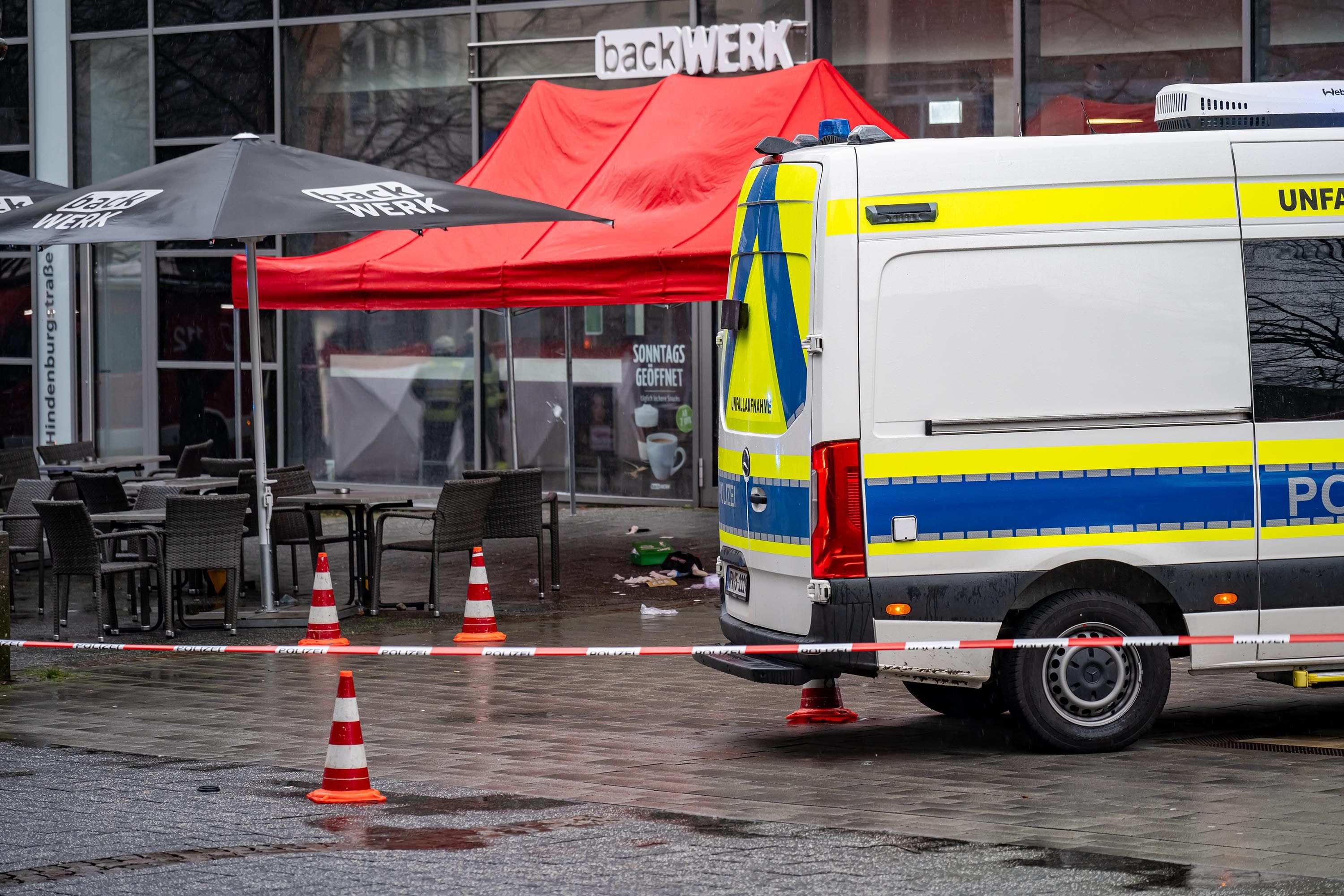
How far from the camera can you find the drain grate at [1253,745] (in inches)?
323

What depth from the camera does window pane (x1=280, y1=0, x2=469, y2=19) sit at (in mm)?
21681

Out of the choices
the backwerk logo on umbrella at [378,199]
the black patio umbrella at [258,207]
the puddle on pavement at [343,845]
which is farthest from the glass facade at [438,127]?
the puddle on pavement at [343,845]

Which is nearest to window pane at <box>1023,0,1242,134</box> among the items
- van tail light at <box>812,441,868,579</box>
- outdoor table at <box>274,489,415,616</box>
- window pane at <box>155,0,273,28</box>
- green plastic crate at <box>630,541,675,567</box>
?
green plastic crate at <box>630,541,675,567</box>

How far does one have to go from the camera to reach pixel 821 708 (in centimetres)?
910

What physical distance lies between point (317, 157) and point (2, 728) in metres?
5.31

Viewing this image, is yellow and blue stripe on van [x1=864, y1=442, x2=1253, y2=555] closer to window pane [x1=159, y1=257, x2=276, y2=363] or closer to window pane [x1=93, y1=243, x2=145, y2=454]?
window pane [x1=159, y1=257, x2=276, y2=363]

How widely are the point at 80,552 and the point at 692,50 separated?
10.0 meters

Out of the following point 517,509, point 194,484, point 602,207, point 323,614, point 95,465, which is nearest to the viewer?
point 323,614

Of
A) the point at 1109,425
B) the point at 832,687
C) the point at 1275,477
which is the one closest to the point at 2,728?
the point at 832,687

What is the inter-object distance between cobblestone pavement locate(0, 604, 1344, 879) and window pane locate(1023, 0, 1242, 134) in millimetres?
8840

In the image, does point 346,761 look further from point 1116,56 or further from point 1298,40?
point 1298,40

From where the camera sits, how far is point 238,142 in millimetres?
12914

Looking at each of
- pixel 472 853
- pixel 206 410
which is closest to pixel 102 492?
pixel 472 853

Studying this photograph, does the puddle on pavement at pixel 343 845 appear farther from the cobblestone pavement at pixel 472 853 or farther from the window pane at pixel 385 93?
the window pane at pixel 385 93
